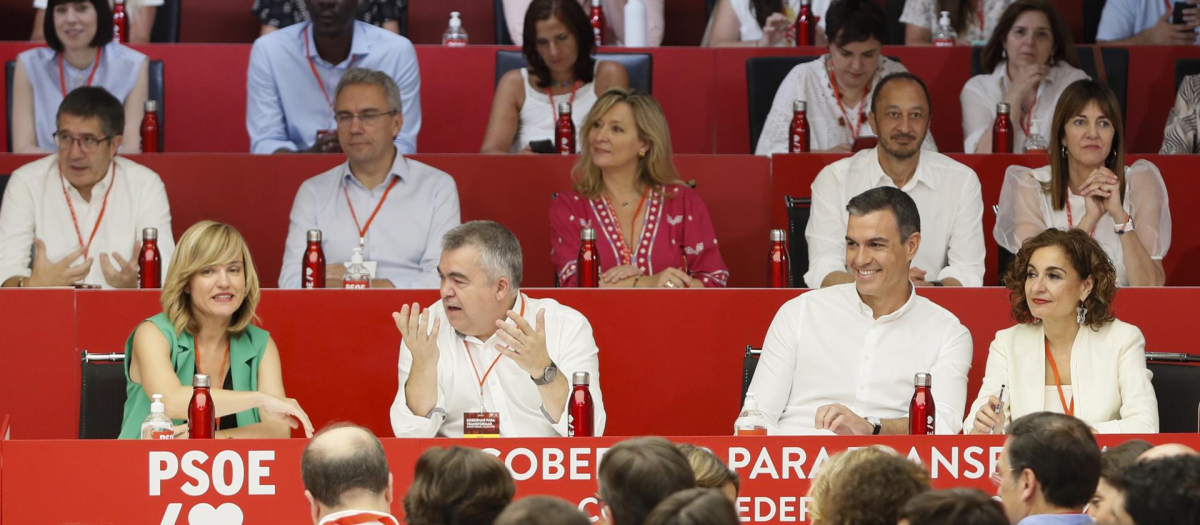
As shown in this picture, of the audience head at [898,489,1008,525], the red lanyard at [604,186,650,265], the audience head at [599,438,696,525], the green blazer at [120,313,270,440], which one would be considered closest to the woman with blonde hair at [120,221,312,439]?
the green blazer at [120,313,270,440]

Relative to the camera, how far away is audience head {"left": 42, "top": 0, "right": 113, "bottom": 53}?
22.5 ft

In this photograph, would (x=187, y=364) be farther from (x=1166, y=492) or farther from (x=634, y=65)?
(x=634, y=65)

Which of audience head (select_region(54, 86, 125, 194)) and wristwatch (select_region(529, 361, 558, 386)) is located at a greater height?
audience head (select_region(54, 86, 125, 194))

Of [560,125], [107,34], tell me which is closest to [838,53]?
[560,125]

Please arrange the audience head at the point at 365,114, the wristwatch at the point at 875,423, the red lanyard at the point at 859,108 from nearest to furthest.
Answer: the wristwatch at the point at 875,423 < the audience head at the point at 365,114 < the red lanyard at the point at 859,108

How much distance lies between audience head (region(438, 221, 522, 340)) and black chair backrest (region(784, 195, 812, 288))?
1516mm

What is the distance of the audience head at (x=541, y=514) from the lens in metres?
2.23

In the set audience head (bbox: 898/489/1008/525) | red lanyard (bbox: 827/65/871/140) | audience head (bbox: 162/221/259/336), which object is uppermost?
red lanyard (bbox: 827/65/871/140)

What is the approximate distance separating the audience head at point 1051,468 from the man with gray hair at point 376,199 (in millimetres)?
3143

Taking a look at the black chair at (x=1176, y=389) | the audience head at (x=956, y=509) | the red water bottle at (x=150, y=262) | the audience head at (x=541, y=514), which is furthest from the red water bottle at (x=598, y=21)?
the audience head at (x=541, y=514)

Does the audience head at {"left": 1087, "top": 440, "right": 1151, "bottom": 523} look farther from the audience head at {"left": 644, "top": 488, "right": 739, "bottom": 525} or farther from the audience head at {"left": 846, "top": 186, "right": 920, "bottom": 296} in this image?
the audience head at {"left": 846, "top": 186, "right": 920, "bottom": 296}

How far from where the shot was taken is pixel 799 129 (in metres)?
6.44

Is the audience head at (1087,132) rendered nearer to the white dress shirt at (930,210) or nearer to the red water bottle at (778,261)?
the white dress shirt at (930,210)

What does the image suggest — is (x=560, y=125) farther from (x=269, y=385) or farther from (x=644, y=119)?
(x=269, y=385)
